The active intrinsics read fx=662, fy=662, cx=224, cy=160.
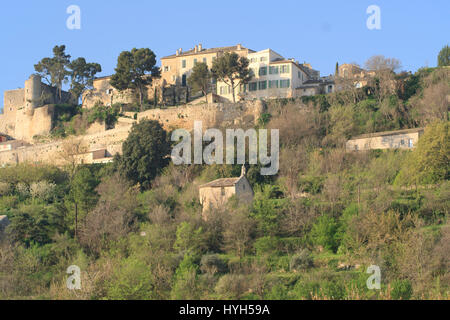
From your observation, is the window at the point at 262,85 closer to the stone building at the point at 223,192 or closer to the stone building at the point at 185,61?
the stone building at the point at 185,61

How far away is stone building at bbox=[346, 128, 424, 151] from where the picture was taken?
151 ft

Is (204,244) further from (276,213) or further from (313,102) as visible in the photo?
(313,102)

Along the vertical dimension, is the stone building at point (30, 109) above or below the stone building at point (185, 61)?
below

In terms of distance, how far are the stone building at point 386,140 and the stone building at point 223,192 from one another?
10463 mm

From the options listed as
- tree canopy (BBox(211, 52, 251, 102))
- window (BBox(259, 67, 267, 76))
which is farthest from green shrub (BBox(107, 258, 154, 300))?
window (BBox(259, 67, 267, 76))

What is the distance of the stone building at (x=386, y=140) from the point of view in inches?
1811

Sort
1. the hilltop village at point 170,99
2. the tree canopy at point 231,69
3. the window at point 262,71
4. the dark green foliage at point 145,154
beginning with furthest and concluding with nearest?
1. the window at point 262,71
2. the tree canopy at point 231,69
3. the hilltop village at point 170,99
4. the dark green foliage at point 145,154

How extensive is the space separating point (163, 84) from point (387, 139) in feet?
83.1

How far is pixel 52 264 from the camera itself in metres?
35.7

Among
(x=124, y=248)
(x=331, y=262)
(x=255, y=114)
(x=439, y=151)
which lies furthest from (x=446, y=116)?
(x=124, y=248)

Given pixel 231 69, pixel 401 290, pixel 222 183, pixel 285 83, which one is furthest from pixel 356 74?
pixel 401 290

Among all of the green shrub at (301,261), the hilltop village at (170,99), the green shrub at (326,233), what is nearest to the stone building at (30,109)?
the hilltop village at (170,99)

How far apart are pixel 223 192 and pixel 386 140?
13.9 m
